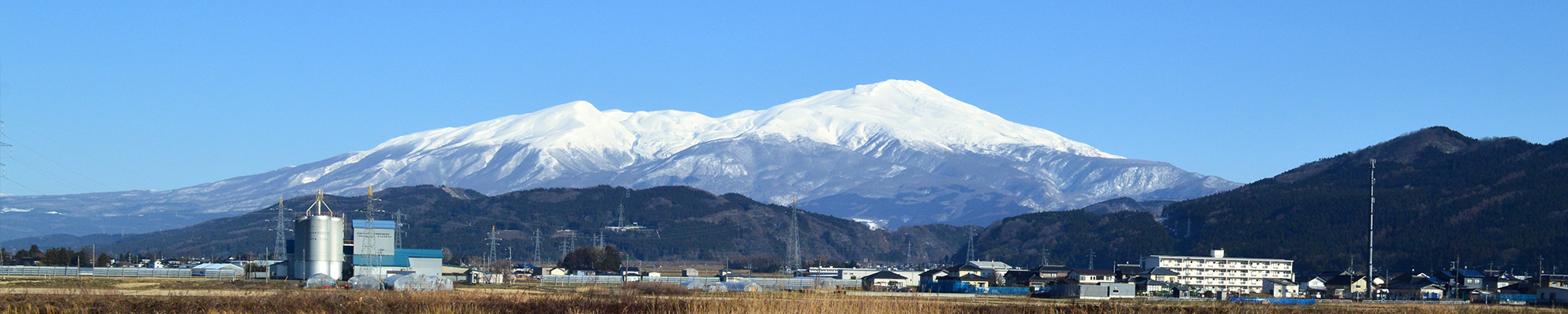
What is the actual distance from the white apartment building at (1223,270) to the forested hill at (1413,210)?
41.1ft

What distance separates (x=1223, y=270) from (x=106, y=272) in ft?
233

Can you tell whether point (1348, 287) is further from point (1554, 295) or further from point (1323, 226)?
point (1323, 226)

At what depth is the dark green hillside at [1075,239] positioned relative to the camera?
139 m

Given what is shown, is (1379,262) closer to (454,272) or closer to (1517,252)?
(1517,252)

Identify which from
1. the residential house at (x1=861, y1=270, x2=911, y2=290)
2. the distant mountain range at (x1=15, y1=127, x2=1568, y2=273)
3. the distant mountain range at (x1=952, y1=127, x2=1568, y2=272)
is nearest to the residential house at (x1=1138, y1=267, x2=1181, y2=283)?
the residential house at (x1=861, y1=270, x2=911, y2=290)

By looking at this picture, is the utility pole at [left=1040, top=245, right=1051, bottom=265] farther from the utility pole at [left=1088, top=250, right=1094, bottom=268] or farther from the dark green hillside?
the utility pole at [left=1088, top=250, right=1094, bottom=268]

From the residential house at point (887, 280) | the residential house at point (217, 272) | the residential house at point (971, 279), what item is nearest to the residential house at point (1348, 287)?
the residential house at point (971, 279)

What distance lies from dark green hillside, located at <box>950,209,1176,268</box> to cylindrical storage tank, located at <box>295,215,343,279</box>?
252 ft

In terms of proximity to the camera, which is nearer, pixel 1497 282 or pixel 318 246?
pixel 318 246

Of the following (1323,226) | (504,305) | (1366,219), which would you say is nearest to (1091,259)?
(1323,226)

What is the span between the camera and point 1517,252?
10594cm

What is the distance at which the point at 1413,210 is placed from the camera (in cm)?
12950

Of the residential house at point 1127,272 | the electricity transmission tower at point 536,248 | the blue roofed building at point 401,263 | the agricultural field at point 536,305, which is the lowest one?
the electricity transmission tower at point 536,248

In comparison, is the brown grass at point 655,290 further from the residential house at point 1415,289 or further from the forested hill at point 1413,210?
the forested hill at point 1413,210
